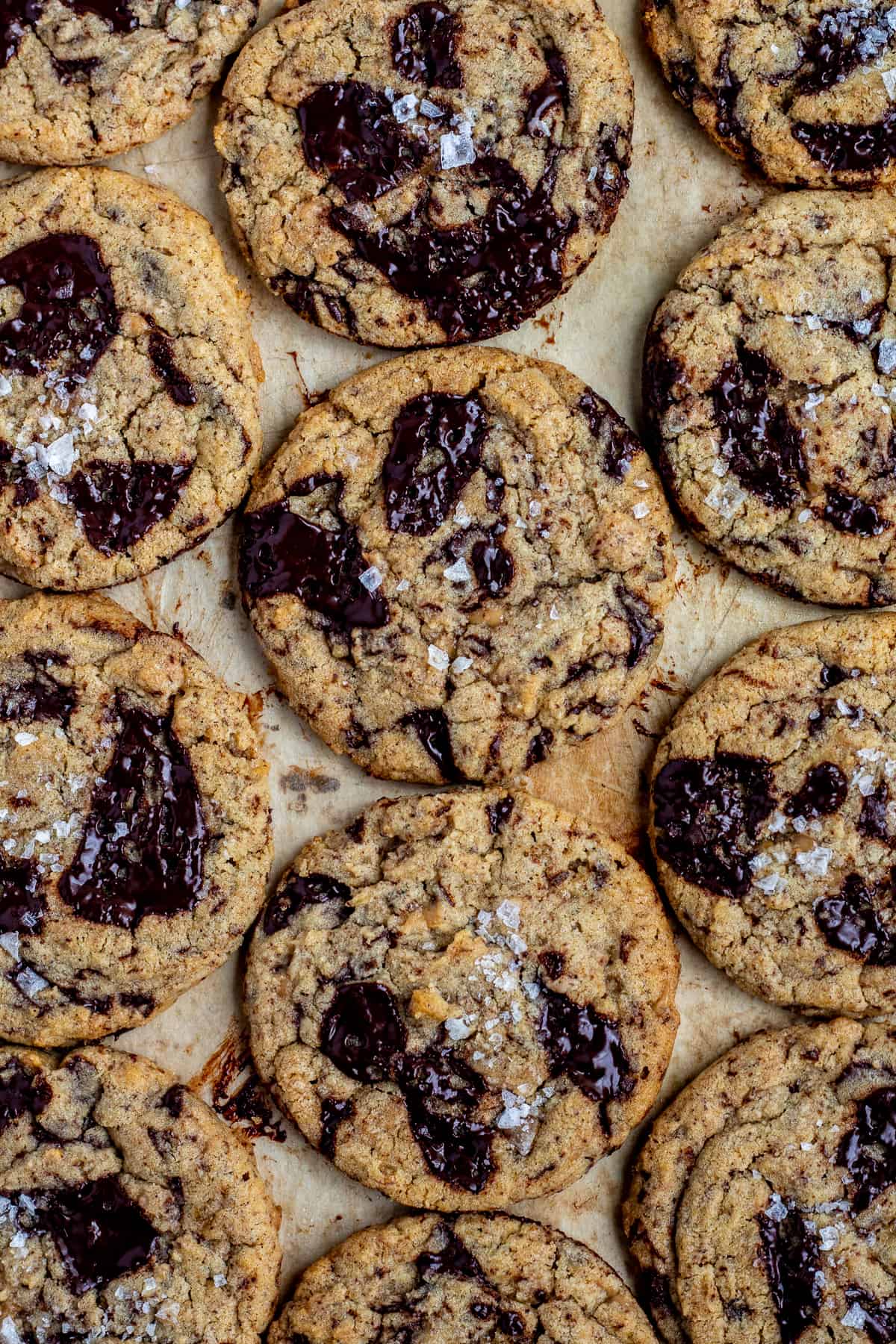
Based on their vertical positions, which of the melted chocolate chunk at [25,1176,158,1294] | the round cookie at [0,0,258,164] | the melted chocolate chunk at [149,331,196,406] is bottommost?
the melted chocolate chunk at [25,1176,158,1294]

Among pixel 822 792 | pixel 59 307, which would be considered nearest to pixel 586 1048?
pixel 822 792

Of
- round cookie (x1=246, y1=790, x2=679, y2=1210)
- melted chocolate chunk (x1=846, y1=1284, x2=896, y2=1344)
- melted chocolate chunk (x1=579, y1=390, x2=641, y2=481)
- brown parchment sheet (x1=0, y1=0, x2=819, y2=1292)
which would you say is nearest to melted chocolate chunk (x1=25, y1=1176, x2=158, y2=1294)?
brown parchment sheet (x1=0, y1=0, x2=819, y2=1292)

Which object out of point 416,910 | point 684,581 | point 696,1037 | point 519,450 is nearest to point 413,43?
point 519,450

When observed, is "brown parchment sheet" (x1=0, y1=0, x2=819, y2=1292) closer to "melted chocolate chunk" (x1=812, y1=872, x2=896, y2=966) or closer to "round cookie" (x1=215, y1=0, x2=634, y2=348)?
"round cookie" (x1=215, y1=0, x2=634, y2=348)

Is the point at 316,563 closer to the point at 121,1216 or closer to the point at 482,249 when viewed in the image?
the point at 482,249

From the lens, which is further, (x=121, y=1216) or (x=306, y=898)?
(x=306, y=898)

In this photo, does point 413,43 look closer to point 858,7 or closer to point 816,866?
point 858,7
